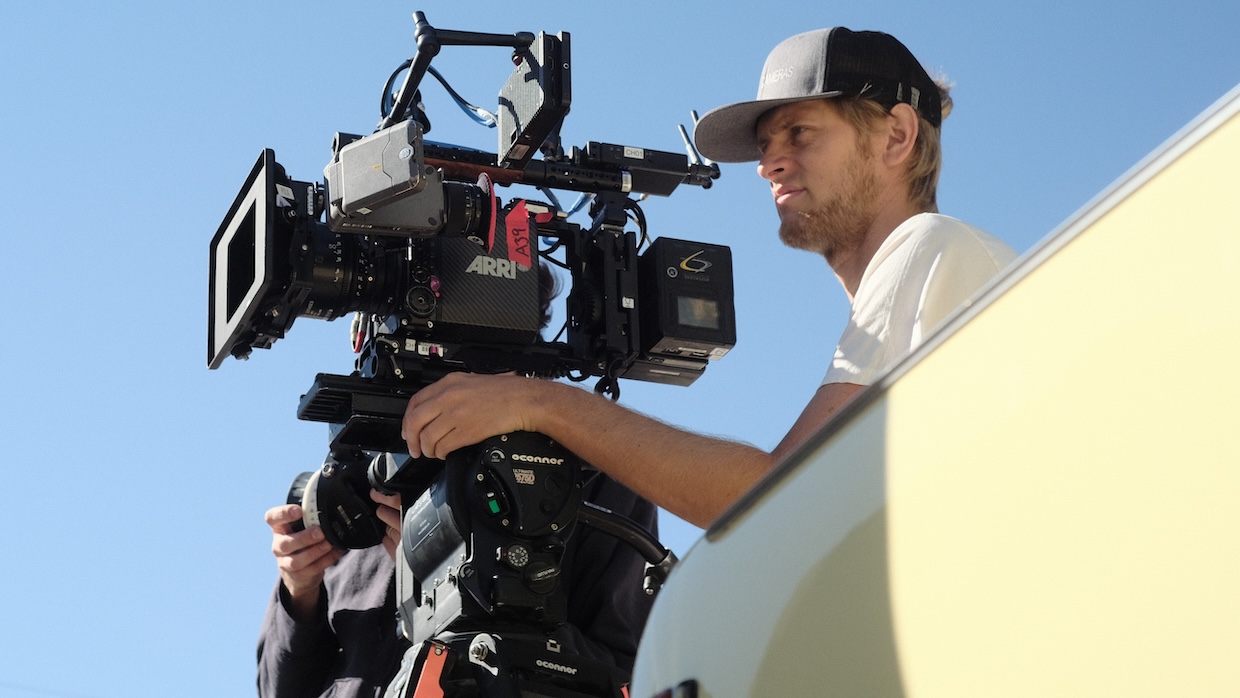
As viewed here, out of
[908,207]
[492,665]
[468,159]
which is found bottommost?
[492,665]

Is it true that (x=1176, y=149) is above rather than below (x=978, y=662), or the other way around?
above

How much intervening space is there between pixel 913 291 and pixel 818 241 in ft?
→ 2.13

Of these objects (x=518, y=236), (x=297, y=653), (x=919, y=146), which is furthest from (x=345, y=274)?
(x=919, y=146)

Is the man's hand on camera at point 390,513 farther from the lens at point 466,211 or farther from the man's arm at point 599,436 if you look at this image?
the lens at point 466,211

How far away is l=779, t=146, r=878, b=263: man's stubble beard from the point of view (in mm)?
3230

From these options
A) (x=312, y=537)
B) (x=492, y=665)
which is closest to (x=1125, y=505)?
(x=492, y=665)

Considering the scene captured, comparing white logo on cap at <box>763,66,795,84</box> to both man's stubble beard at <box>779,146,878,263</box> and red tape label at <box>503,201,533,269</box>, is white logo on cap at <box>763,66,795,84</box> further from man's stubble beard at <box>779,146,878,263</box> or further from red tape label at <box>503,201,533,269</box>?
red tape label at <box>503,201,533,269</box>

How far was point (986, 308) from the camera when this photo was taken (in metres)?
1.24

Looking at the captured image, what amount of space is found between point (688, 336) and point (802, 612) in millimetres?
2110

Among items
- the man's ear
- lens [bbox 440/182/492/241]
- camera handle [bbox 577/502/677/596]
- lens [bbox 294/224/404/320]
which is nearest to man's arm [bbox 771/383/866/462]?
camera handle [bbox 577/502/677/596]

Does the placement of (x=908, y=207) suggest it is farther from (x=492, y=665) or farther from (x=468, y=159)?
(x=492, y=665)

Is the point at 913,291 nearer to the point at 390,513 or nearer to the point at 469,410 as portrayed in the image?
the point at 469,410

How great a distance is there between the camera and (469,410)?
3096mm

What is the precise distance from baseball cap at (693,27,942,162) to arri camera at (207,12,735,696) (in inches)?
14.9
